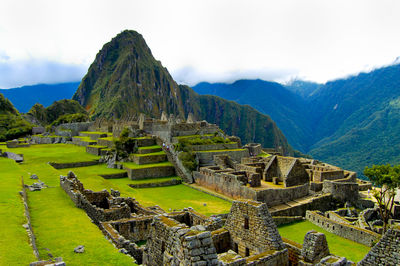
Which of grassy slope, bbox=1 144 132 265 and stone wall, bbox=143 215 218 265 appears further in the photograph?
grassy slope, bbox=1 144 132 265

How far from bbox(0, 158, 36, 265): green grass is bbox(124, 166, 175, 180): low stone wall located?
17.7 meters

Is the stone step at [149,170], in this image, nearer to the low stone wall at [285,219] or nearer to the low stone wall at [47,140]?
the low stone wall at [285,219]

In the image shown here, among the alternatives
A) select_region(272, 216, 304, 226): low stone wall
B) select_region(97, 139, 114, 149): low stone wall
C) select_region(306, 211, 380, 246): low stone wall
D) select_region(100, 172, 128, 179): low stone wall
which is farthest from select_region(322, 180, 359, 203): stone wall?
select_region(97, 139, 114, 149): low stone wall

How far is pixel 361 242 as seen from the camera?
55.9ft

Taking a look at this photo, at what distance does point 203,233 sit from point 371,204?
27.6 meters

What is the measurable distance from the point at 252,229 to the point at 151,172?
26.2 meters

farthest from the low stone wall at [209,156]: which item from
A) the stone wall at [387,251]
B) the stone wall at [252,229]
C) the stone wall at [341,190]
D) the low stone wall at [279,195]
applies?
the stone wall at [387,251]

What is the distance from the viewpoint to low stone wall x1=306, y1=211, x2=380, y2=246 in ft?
55.0

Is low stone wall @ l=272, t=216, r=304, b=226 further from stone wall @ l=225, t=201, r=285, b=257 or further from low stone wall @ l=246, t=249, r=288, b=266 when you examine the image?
low stone wall @ l=246, t=249, r=288, b=266

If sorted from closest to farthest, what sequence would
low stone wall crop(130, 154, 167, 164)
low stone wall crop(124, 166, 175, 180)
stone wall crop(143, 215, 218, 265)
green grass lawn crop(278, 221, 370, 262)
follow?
stone wall crop(143, 215, 218, 265) < green grass lawn crop(278, 221, 370, 262) < low stone wall crop(124, 166, 175, 180) < low stone wall crop(130, 154, 167, 164)

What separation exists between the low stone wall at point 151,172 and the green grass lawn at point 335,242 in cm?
1711

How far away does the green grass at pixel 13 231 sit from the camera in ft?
22.0

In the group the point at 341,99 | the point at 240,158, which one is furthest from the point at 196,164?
the point at 341,99

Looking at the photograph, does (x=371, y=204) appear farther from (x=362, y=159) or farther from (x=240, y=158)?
(x=362, y=159)
